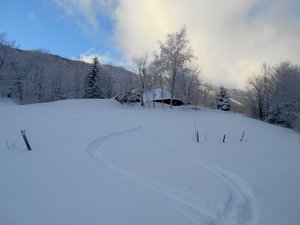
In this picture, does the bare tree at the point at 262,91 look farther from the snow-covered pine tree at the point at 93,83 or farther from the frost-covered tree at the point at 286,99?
the snow-covered pine tree at the point at 93,83

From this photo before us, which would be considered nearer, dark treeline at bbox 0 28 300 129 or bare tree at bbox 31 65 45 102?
dark treeline at bbox 0 28 300 129

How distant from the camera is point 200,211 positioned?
7285 millimetres

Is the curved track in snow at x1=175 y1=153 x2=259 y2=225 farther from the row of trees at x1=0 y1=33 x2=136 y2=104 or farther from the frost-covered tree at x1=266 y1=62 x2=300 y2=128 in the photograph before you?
the row of trees at x1=0 y1=33 x2=136 y2=104

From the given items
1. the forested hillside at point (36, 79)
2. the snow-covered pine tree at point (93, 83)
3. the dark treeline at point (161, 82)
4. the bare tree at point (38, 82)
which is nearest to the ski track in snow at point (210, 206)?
the dark treeline at point (161, 82)

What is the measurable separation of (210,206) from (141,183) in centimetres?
263

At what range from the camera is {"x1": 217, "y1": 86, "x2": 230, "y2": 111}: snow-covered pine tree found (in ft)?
207

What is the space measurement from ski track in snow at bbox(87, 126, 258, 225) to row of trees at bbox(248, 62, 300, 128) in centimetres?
3062

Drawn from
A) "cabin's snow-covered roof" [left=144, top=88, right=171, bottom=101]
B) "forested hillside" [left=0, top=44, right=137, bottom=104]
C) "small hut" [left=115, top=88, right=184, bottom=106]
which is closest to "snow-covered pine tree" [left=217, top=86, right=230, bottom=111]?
"small hut" [left=115, top=88, right=184, bottom=106]

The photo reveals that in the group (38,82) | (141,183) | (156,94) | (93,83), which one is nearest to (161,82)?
(156,94)

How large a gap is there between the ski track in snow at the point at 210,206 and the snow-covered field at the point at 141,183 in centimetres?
3

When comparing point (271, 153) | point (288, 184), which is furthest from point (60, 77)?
point (288, 184)

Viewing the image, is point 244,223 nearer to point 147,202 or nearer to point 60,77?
point 147,202

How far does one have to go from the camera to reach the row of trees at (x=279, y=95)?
134 ft

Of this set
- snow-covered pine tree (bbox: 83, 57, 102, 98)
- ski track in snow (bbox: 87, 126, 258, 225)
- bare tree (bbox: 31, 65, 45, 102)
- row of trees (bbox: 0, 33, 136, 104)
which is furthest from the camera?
bare tree (bbox: 31, 65, 45, 102)
